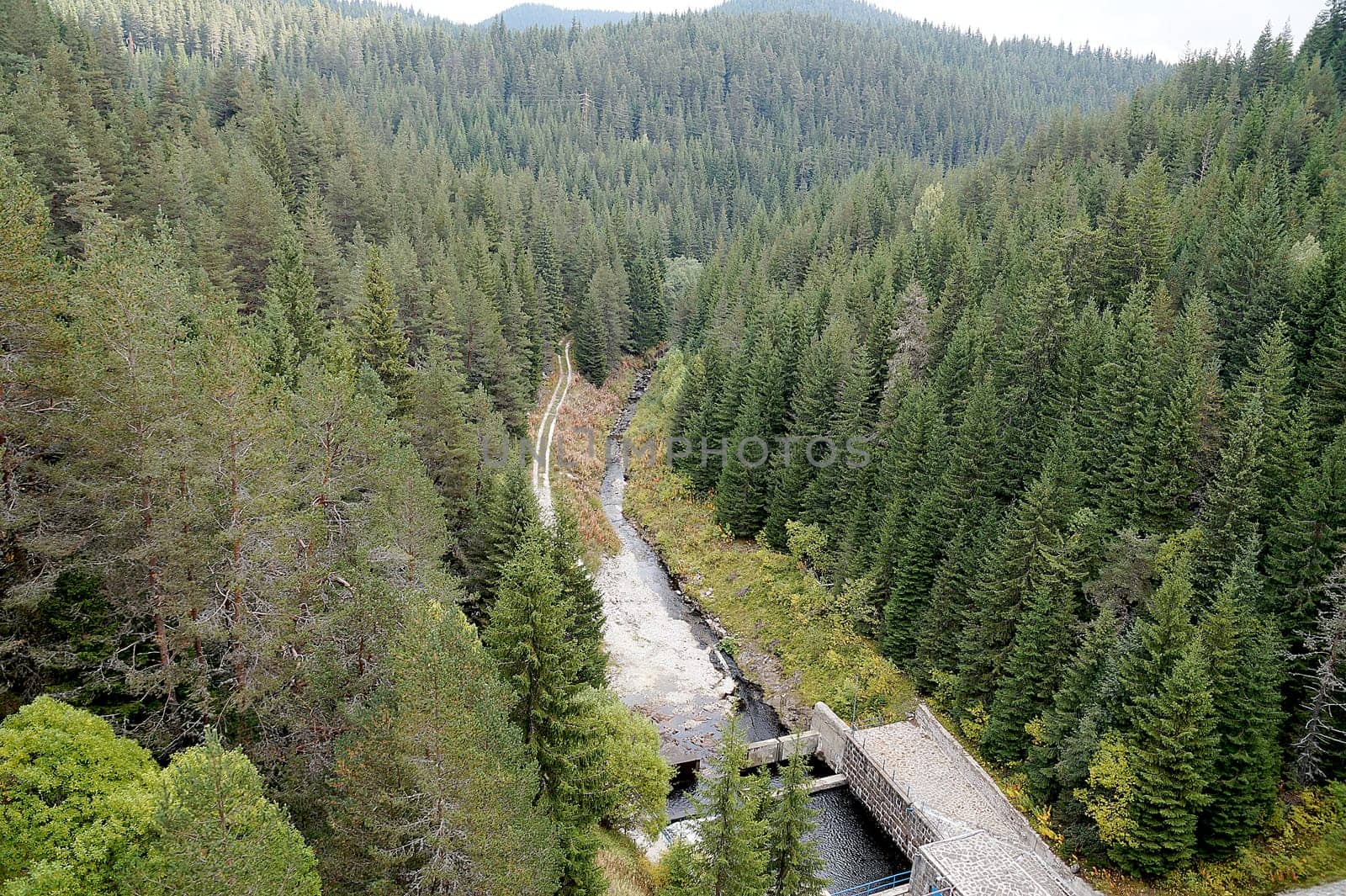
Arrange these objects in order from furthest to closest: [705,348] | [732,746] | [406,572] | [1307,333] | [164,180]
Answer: [705,348] < [164,180] < [1307,333] < [406,572] < [732,746]

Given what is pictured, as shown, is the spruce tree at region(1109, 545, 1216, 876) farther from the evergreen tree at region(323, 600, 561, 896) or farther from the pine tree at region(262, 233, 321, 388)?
the pine tree at region(262, 233, 321, 388)

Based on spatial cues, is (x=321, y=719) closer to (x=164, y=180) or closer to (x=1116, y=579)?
(x=1116, y=579)

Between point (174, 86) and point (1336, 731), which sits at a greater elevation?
point (174, 86)

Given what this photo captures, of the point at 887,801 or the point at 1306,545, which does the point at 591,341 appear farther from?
the point at 1306,545

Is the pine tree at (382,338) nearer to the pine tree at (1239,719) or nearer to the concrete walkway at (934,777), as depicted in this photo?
the concrete walkway at (934,777)

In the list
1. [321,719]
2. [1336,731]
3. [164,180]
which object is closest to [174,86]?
[164,180]

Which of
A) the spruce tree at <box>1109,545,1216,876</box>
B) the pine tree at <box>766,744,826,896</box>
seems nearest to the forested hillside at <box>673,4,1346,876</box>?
the spruce tree at <box>1109,545,1216,876</box>

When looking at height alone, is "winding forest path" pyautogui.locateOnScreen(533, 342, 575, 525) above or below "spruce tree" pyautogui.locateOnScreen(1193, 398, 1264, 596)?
below
